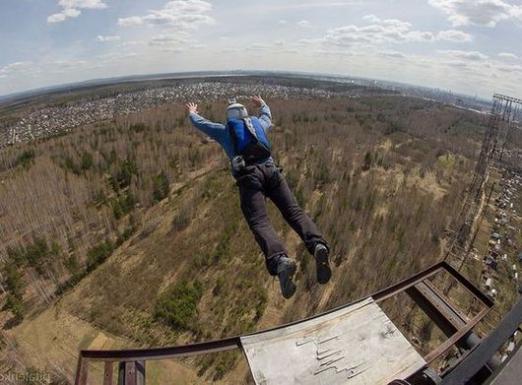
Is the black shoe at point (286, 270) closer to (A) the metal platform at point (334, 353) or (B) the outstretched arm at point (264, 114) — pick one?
(A) the metal platform at point (334, 353)

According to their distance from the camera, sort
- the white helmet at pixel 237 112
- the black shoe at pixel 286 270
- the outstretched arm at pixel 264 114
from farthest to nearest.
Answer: the outstretched arm at pixel 264 114 → the white helmet at pixel 237 112 → the black shoe at pixel 286 270

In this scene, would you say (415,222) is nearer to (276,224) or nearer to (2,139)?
(276,224)

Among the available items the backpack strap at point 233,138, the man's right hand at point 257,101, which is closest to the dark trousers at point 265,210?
the backpack strap at point 233,138

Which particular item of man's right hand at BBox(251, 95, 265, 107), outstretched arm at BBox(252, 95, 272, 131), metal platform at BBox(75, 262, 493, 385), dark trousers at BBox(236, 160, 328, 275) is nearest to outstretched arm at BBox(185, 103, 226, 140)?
outstretched arm at BBox(252, 95, 272, 131)

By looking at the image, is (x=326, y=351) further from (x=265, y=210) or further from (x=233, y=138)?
(x=233, y=138)

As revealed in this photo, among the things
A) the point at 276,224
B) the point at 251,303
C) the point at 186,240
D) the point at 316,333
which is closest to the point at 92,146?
the point at 186,240

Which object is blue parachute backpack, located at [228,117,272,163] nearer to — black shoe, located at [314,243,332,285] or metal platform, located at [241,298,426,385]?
black shoe, located at [314,243,332,285]

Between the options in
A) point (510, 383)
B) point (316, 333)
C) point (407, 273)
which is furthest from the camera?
point (407, 273)
